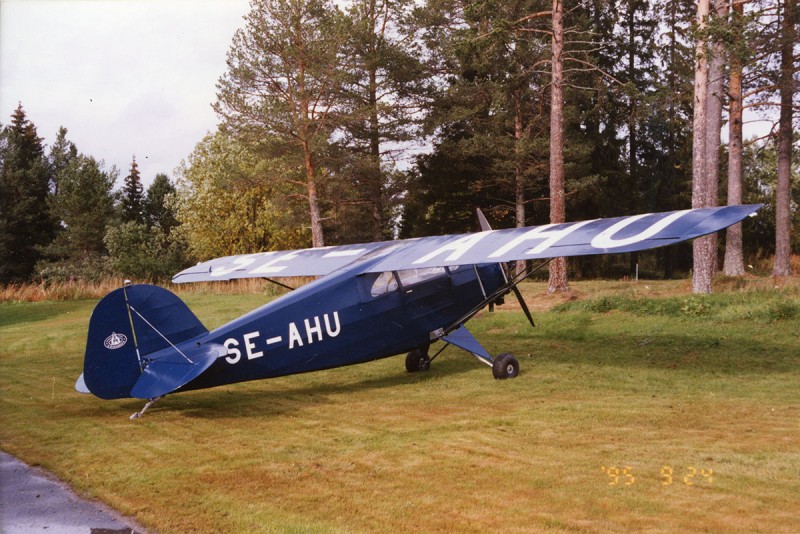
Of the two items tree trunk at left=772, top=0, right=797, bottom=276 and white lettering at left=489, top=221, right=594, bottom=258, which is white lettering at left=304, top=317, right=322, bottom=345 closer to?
white lettering at left=489, top=221, right=594, bottom=258

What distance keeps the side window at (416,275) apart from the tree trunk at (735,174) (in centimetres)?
1233

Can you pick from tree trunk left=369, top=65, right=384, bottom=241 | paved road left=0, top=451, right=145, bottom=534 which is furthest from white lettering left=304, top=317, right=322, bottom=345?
tree trunk left=369, top=65, right=384, bottom=241

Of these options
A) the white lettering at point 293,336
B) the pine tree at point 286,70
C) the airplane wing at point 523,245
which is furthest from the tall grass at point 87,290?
the white lettering at point 293,336

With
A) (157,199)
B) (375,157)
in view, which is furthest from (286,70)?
(157,199)

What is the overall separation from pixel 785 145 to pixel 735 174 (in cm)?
240

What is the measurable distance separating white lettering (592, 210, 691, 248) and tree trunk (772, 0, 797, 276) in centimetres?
1499

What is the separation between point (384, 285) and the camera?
9.39 meters

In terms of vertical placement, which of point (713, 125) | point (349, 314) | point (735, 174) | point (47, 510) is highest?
point (713, 125)

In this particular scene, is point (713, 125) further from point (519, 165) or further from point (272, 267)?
point (272, 267)

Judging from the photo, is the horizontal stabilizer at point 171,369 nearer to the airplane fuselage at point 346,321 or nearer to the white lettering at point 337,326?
the airplane fuselage at point 346,321

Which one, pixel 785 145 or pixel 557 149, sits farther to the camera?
pixel 785 145

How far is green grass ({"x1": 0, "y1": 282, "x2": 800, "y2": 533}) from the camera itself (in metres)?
4.47

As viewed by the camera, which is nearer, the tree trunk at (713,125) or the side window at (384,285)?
the side window at (384,285)

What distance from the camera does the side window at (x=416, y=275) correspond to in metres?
9.62
